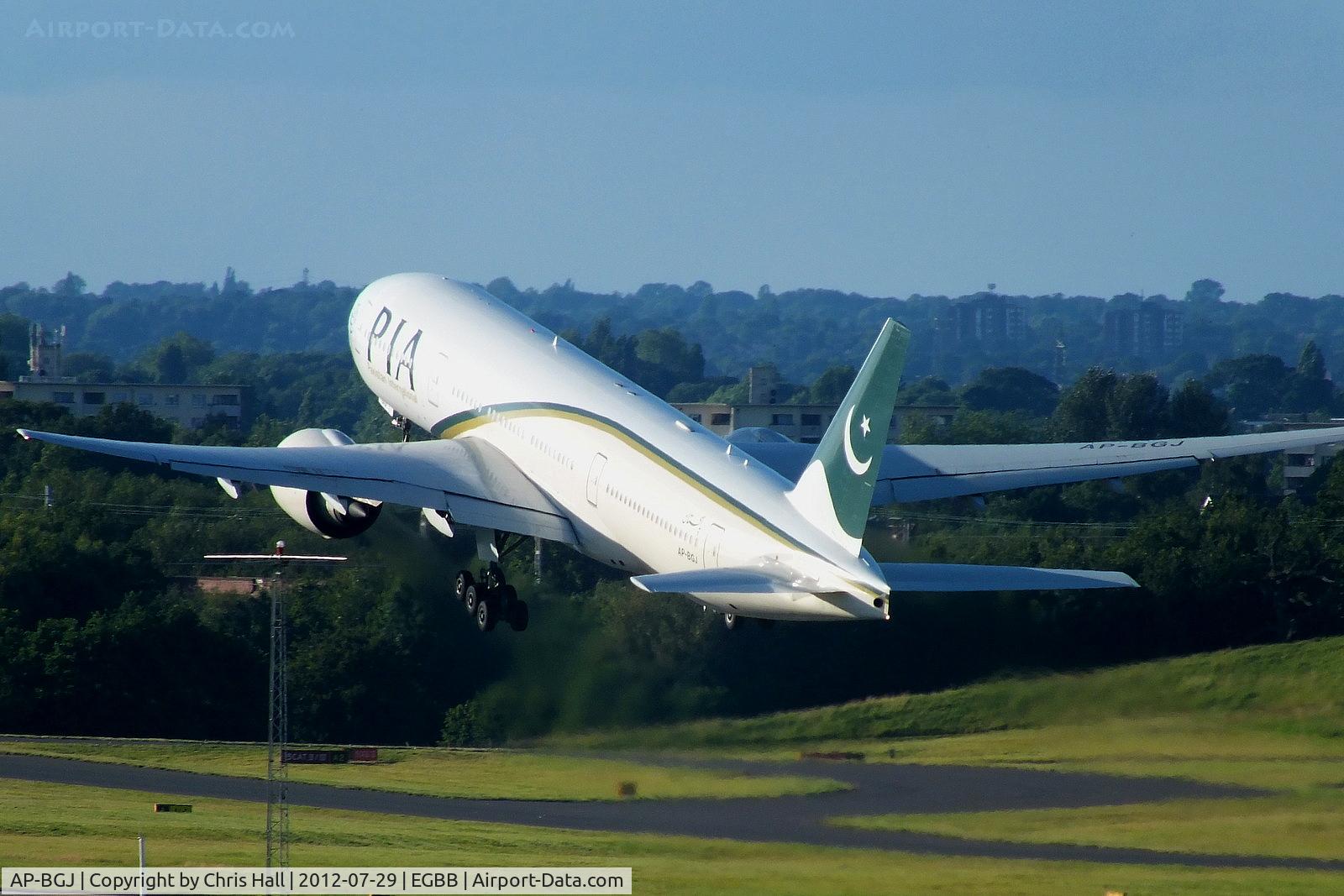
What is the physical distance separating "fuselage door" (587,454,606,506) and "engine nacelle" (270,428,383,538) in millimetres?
Answer: 5815

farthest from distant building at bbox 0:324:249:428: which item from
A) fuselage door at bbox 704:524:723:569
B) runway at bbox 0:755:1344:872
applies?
fuselage door at bbox 704:524:723:569

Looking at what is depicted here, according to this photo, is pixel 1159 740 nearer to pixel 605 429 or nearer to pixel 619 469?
pixel 619 469

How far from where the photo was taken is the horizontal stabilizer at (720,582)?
106ft

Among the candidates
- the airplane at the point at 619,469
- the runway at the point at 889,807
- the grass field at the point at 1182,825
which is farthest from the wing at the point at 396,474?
the grass field at the point at 1182,825

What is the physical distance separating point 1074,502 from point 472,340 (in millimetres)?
56406

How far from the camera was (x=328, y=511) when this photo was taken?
45.1 metres

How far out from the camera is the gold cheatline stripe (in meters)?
34.5

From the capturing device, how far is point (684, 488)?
3719cm

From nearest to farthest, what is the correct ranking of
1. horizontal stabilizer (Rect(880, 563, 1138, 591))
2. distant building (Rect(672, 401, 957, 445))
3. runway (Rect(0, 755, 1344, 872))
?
horizontal stabilizer (Rect(880, 563, 1138, 591)) < runway (Rect(0, 755, 1344, 872)) < distant building (Rect(672, 401, 957, 445))

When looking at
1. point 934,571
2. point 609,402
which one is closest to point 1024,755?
point 934,571

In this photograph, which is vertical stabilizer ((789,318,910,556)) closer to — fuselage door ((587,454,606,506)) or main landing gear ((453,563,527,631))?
fuselage door ((587,454,606,506))

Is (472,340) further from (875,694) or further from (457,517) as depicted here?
(875,694)

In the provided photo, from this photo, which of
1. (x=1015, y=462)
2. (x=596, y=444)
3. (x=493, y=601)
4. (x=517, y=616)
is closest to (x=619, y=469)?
(x=596, y=444)

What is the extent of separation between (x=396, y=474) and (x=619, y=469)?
22.4 feet
